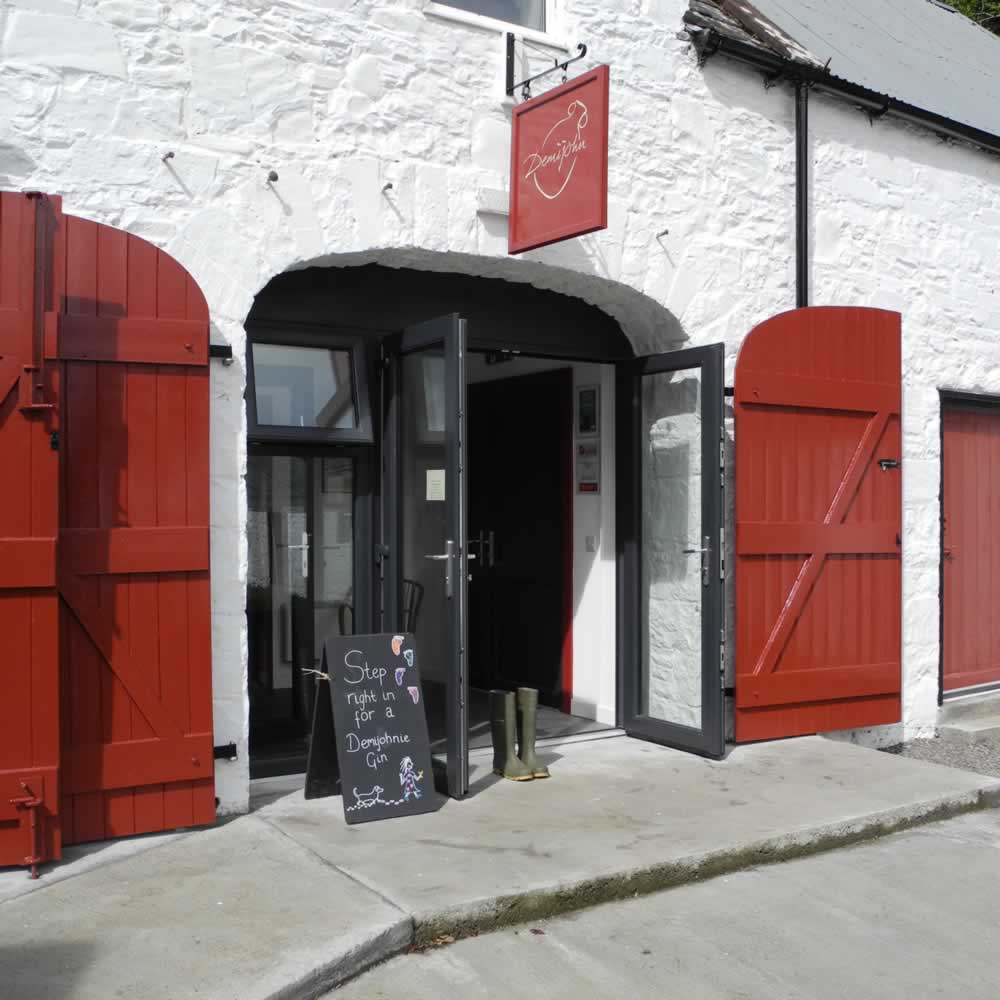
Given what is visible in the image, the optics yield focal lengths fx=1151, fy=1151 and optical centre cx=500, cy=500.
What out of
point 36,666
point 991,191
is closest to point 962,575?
point 991,191

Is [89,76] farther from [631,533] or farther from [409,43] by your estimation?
[631,533]

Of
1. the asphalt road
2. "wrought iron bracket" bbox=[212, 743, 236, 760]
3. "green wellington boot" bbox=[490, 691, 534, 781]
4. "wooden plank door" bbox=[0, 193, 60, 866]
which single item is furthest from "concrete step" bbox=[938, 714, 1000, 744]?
"wooden plank door" bbox=[0, 193, 60, 866]

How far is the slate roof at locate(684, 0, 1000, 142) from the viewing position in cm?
741

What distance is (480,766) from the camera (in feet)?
20.4

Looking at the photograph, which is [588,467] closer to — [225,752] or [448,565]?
[448,565]

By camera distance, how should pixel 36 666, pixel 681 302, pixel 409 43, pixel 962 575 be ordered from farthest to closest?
pixel 962 575, pixel 681 302, pixel 409 43, pixel 36 666

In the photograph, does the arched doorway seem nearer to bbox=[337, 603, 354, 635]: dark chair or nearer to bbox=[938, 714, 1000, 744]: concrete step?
bbox=[337, 603, 354, 635]: dark chair

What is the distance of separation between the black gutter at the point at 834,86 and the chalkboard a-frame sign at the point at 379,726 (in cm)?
393

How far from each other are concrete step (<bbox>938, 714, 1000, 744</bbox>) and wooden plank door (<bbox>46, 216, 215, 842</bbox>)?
5.13m

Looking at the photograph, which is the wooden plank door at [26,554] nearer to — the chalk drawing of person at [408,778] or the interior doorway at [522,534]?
the chalk drawing of person at [408,778]

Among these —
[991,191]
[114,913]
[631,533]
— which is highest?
[991,191]

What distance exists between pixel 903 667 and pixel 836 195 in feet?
10.2

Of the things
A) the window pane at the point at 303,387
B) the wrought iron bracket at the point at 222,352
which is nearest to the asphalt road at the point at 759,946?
the wrought iron bracket at the point at 222,352

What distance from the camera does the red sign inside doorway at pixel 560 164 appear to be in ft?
17.6
